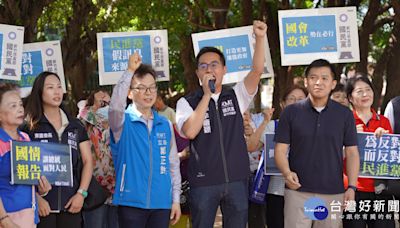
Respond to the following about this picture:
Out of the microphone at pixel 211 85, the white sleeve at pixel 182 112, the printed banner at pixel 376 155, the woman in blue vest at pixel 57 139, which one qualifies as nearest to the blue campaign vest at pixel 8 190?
the woman in blue vest at pixel 57 139

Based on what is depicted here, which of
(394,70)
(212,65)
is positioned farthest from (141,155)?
(394,70)

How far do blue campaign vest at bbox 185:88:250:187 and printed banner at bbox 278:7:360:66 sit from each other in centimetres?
151

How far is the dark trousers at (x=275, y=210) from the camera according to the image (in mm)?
5496

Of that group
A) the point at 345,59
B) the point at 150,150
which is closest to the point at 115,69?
the point at 150,150

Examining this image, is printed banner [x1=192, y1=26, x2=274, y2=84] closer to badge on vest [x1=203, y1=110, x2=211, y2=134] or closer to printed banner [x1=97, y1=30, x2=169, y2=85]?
printed banner [x1=97, y1=30, x2=169, y2=85]

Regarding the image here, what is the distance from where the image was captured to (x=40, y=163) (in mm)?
4238

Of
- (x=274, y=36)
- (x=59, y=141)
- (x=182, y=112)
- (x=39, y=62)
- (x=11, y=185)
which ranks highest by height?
(x=274, y=36)

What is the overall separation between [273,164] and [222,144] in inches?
34.1

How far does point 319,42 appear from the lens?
19.5 ft

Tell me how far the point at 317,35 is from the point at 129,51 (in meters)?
1.81

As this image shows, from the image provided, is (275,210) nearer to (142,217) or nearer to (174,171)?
(174,171)

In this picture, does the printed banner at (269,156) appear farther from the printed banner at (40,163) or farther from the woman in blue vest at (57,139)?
the printed banner at (40,163)

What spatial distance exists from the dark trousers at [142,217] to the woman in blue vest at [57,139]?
352mm

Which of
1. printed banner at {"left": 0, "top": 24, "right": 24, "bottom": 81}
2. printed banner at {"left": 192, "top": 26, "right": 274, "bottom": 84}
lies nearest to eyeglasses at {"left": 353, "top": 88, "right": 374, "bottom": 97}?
printed banner at {"left": 192, "top": 26, "right": 274, "bottom": 84}
